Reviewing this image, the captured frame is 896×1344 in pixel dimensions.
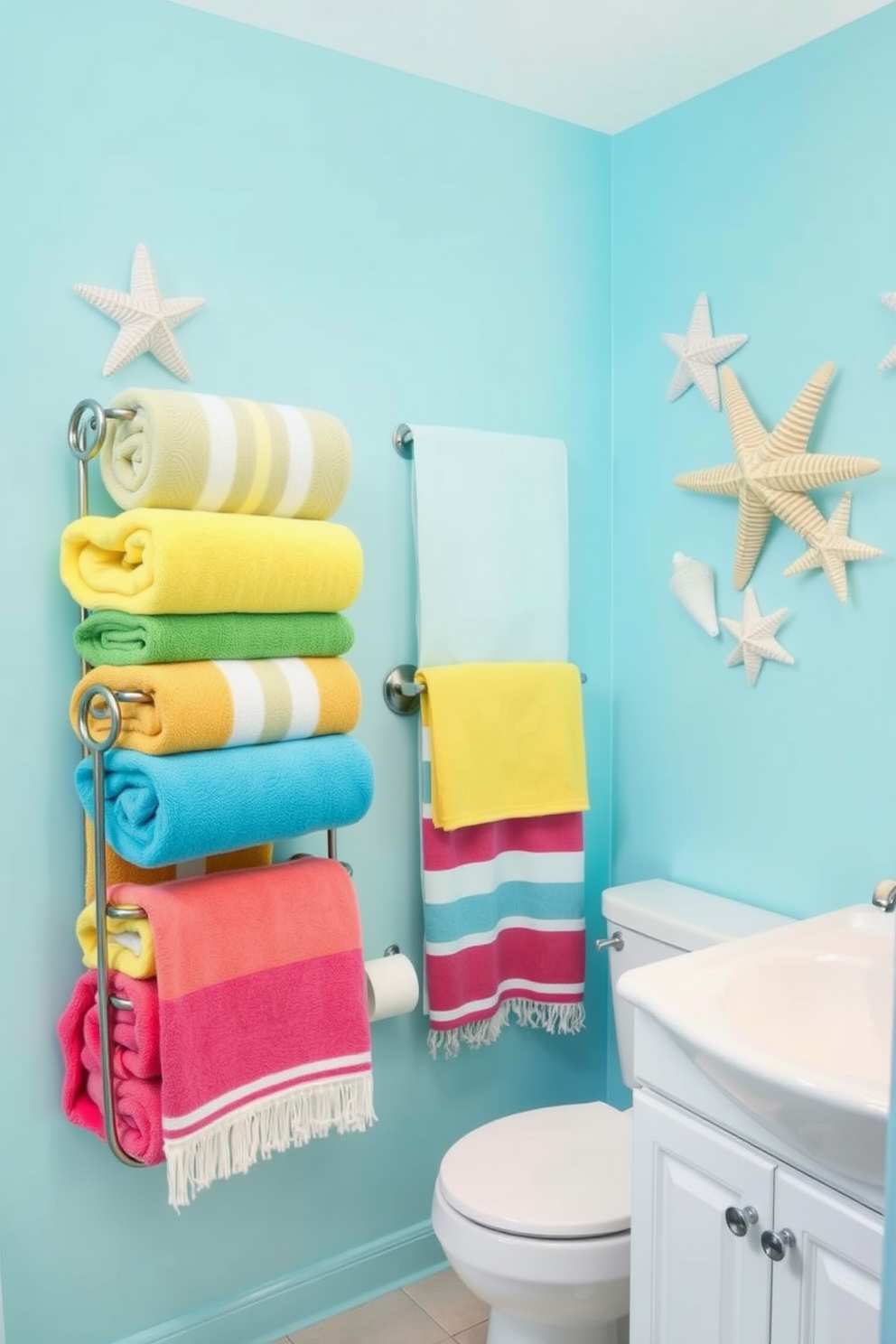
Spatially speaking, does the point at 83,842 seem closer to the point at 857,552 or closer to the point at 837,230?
the point at 857,552

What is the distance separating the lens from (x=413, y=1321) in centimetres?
201

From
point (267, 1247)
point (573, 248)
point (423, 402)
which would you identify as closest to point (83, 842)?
point (267, 1247)

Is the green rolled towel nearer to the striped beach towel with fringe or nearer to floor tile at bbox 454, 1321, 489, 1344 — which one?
the striped beach towel with fringe

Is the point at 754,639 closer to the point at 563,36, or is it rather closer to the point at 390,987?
the point at 390,987

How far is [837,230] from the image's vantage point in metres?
1.81

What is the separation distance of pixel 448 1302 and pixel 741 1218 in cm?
98

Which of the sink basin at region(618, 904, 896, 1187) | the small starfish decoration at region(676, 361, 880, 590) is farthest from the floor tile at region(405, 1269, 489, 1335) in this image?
the small starfish decoration at region(676, 361, 880, 590)

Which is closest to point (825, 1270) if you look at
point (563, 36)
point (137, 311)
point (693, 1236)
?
point (693, 1236)

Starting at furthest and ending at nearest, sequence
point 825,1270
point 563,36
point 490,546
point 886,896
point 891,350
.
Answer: point 490,546 → point 563,36 → point 891,350 → point 886,896 → point 825,1270

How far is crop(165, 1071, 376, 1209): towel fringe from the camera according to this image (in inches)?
60.5

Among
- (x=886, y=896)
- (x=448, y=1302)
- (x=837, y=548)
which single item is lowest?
(x=448, y=1302)

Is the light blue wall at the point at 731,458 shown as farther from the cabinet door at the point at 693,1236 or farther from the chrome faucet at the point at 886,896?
the cabinet door at the point at 693,1236

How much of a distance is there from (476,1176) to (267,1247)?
1.52 feet

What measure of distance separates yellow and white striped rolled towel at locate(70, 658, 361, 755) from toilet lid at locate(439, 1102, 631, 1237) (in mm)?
711
